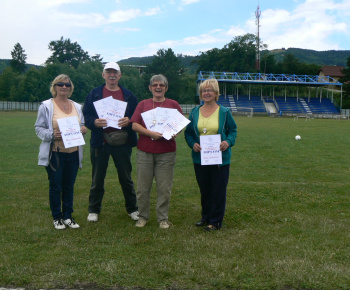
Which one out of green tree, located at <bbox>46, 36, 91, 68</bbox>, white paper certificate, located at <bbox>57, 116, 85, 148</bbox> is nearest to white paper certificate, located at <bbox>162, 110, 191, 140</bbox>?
white paper certificate, located at <bbox>57, 116, 85, 148</bbox>

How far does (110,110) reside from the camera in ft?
16.4

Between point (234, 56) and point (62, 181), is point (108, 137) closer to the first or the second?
point (62, 181)

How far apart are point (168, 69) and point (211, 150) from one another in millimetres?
71435

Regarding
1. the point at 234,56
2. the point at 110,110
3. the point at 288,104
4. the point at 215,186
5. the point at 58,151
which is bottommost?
the point at 215,186

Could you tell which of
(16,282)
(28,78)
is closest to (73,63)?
(28,78)

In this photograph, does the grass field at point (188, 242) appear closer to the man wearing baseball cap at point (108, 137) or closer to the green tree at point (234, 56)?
the man wearing baseball cap at point (108, 137)

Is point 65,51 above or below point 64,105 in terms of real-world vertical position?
above

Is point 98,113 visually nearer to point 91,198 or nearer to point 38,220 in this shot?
point 91,198

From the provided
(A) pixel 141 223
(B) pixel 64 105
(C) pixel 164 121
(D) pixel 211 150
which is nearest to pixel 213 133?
(D) pixel 211 150

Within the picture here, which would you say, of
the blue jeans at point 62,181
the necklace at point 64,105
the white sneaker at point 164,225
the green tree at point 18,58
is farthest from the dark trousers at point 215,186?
the green tree at point 18,58

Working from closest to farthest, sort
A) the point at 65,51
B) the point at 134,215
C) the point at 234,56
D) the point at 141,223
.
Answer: the point at 141,223, the point at 134,215, the point at 234,56, the point at 65,51

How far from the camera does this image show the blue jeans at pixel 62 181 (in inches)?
193

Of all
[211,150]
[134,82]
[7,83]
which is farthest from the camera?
[7,83]

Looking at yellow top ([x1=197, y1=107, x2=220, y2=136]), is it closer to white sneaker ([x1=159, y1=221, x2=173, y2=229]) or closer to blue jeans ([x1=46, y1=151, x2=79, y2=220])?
white sneaker ([x1=159, y1=221, x2=173, y2=229])
